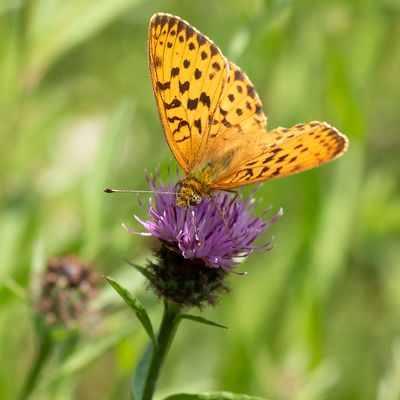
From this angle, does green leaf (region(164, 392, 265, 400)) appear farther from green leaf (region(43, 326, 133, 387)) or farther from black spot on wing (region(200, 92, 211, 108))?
black spot on wing (region(200, 92, 211, 108))

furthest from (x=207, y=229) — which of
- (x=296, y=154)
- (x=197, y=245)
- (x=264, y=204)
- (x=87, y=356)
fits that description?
(x=264, y=204)

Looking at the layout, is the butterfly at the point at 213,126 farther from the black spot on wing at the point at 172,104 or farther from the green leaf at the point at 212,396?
the green leaf at the point at 212,396

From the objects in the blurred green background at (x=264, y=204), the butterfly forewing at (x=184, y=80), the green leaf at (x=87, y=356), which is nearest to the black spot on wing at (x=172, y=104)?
the butterfly forewing at (x=184, y=80)

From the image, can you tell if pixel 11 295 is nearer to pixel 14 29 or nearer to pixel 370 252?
pixel 14 29

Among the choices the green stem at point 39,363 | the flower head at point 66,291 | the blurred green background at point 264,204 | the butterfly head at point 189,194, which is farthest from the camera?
the blurred green background at point 264,204

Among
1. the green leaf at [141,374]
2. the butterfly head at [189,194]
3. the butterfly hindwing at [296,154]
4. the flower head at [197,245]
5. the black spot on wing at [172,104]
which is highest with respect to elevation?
the black spot on wing at [172,104]

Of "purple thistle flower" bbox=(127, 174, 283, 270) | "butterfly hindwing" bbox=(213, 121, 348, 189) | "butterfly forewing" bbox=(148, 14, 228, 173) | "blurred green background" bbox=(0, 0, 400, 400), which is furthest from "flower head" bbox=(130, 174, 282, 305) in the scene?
"blurred green background" bbox=(0, 0, 400, 400)

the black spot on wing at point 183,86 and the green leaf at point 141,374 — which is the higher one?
the black spot on wing at point 183,86

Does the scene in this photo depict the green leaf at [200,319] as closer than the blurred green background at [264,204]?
Yes

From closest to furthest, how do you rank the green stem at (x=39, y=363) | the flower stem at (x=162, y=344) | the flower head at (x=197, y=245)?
the flower stem at (x=162, y=344), the flower head at (x=197, y=245), the green stem at (x=39, y=363)
